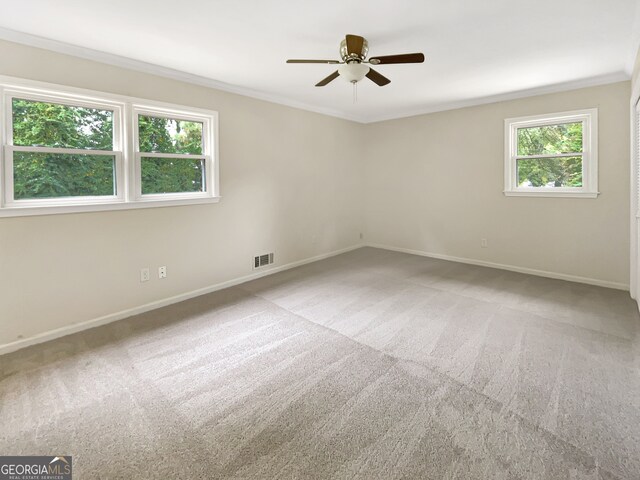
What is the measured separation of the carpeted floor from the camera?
1598 mm

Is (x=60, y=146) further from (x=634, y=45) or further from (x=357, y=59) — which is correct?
(x=634, y=45)

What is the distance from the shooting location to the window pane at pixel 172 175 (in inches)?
139

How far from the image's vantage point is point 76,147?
3002 millimetres

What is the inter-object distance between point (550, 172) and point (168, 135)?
503cm

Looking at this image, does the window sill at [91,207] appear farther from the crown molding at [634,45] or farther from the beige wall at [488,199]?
the crown molding at [634,45]

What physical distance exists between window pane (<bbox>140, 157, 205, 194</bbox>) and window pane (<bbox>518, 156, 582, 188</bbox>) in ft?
14.9

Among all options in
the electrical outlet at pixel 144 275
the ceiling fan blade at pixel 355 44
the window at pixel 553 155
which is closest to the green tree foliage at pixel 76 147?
the electrical outlet at pixel 144 275

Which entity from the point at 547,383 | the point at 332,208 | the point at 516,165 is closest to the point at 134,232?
the point at 332,208

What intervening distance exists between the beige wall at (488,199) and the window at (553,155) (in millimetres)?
98

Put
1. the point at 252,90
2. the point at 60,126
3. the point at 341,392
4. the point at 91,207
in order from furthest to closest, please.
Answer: the point at 252,90 → the point at 91,207 → the point at 60,126 → the point at 341,392

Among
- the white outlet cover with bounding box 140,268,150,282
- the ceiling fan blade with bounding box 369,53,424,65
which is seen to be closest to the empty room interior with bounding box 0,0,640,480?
the white outlet cover with bounding box 140,268,150,282

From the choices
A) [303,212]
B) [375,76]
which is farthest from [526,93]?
[303,212]

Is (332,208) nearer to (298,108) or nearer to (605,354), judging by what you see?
(298,108)

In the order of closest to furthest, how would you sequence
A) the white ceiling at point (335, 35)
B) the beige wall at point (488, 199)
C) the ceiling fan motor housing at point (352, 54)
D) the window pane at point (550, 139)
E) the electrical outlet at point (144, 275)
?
the white ceiling at point (335, 35)
the ceiling fan motor housing at point (352, 54)
the electrical outlet at point (144, 275)
the beige wall at point (488, 199)
the window pane at point (550, 139)
